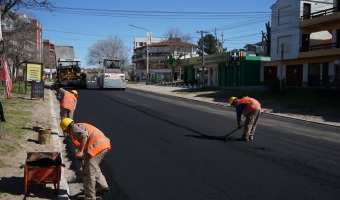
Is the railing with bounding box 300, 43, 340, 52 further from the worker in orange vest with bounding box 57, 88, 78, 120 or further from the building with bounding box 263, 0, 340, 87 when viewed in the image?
the worker in orange vest with bounding box 57, 88, 78, 120

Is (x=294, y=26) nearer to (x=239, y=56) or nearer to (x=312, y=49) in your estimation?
(x=312, y=49)

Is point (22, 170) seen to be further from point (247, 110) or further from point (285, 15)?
point (285, 15)

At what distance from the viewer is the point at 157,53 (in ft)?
333

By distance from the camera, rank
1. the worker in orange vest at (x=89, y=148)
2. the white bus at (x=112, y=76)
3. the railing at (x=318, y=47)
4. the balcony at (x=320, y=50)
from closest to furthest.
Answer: the worker in orange vest at (x=89, y=148) → the balcony at (x=320, y=50) → the railing at (x=318, y=47) → the white bus at (x=112, y=76)

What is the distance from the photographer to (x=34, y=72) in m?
26.1

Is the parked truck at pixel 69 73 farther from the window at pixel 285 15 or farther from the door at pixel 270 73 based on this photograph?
the window at pixel 285 15

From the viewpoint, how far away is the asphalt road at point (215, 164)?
22.4 feet

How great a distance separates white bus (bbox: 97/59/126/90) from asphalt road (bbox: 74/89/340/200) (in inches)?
1055

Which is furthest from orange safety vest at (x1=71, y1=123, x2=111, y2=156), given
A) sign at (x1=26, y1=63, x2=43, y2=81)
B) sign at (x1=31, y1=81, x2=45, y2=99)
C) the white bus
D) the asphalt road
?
the white bus

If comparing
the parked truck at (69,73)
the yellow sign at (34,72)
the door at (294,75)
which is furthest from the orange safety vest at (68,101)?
the door at (294,75)

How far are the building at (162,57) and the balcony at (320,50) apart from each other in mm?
29219

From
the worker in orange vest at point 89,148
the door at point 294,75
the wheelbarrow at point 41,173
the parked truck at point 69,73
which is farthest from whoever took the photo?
the parked truck at point 69,73

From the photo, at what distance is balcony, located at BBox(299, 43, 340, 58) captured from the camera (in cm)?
3260

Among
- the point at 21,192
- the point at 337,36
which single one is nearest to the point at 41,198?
the point at 21,192
